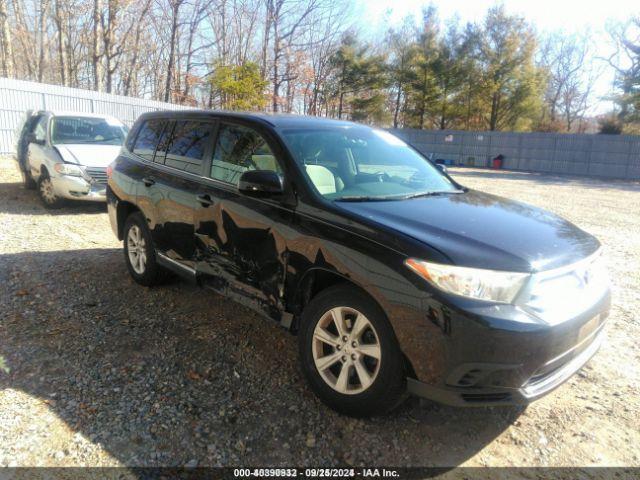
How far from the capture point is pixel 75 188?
7621 millimetres

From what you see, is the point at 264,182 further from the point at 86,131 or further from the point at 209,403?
the point at 86,131

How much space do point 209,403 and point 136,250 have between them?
7.58ft

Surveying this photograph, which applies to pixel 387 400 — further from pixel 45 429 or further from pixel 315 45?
pixel 315 45

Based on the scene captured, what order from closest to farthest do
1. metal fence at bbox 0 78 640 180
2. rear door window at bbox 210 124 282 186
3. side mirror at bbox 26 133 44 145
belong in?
rear door window at bbox 210 124 282 186
side mirror at bbox 26 133 44 145
metal fence at bbox 0 78 640 180

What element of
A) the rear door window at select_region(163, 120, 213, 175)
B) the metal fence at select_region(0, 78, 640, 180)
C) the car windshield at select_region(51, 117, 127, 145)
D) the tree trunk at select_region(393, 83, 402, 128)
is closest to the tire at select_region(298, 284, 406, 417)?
the rear door window at select_region(163, 120, 213, 175)

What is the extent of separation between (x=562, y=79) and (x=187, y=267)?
55.0m

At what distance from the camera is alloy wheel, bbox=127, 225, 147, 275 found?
4493 mm

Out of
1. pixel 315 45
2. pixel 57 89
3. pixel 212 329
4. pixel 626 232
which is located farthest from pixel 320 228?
pixel 315 45

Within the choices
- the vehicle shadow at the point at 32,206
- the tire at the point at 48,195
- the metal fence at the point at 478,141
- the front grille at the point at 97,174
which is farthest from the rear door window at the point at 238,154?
the metal fence at the point at 478,141

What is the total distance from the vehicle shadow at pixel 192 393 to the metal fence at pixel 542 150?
2582 cm

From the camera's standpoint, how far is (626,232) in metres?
8.59

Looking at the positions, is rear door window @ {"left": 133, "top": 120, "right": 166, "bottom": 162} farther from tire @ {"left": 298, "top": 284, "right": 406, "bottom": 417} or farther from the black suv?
tire @ {"left": 298, "top": 284, "right": 406, "bottom": 417}

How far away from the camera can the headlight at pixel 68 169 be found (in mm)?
7633

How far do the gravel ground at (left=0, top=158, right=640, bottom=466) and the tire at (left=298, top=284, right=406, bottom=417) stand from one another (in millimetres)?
163
